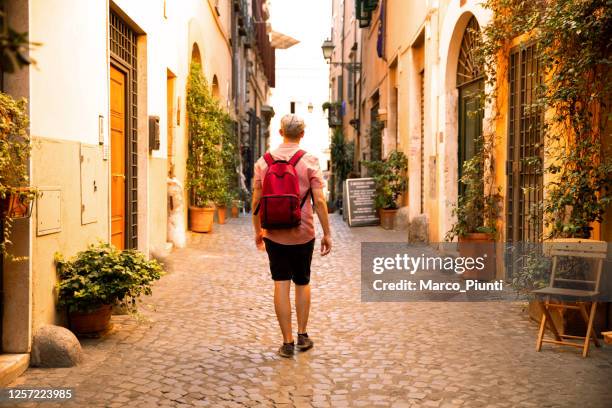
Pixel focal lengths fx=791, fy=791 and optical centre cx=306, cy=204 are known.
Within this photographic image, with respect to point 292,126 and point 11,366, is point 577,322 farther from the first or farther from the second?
point 11,366

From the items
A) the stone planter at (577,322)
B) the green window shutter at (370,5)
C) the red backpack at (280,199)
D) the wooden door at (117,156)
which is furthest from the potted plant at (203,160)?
the stone planter at (577,322)

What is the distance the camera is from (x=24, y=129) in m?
4.47

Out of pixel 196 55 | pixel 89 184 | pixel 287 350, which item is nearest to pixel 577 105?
pixel 287 350

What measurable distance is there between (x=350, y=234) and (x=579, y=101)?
8709 millimetres

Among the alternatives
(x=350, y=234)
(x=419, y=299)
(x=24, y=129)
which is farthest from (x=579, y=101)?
(x=350, y=234)

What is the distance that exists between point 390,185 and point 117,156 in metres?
7.82

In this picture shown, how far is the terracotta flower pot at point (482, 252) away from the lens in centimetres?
832

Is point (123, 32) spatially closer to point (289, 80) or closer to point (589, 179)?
point (589, 179)

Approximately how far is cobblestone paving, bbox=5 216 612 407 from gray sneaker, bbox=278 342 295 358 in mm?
52

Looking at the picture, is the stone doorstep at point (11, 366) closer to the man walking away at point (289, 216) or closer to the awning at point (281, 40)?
the man walking away at point (289, 216)

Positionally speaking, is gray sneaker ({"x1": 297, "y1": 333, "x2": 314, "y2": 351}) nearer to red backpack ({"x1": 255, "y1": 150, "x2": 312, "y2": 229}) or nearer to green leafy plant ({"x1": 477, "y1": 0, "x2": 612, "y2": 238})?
red backpack ({"x1": 255, "y1": 150, "x2": 312, "y2": 229})

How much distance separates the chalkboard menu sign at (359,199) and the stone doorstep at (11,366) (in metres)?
11.7

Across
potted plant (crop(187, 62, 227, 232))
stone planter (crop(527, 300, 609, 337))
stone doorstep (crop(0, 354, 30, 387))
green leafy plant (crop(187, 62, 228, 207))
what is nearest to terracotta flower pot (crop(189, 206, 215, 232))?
potted plant (crop(187, 62, 227, 232))

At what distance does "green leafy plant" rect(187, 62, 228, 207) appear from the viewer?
13.2m
